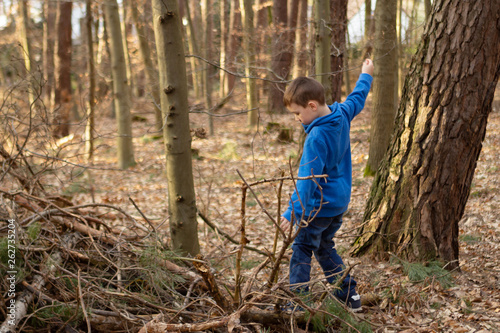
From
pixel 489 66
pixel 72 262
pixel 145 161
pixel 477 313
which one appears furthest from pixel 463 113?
pixel 145 161

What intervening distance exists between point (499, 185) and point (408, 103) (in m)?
3.36

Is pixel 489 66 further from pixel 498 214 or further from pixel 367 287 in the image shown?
pixel 498 214

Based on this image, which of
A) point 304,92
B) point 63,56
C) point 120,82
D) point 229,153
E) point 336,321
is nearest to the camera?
point 336,321

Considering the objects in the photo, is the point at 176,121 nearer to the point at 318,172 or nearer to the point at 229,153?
the point at 318,172

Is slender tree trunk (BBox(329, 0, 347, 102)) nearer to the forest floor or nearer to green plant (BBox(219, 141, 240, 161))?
the forest floor

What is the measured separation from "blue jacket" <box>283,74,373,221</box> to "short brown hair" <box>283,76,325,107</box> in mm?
146

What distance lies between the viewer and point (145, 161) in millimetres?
10609

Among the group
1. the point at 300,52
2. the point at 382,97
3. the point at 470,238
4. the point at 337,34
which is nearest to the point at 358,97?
the point at 470,238

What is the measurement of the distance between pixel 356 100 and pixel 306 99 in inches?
22.0

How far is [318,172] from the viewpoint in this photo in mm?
2631

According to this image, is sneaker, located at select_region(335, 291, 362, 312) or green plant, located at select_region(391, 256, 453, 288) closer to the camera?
sneaker, located at select_region(335, 291, 362, 312)

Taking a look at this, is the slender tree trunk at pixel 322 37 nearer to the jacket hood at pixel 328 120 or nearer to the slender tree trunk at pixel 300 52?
the slender tree trunk at pixel 300 52

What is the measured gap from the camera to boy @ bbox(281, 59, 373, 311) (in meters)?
2.64

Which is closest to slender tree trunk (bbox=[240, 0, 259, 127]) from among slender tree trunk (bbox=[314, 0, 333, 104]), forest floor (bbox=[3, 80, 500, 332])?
forest floor (bbox=[3, 80, 500, 332])
